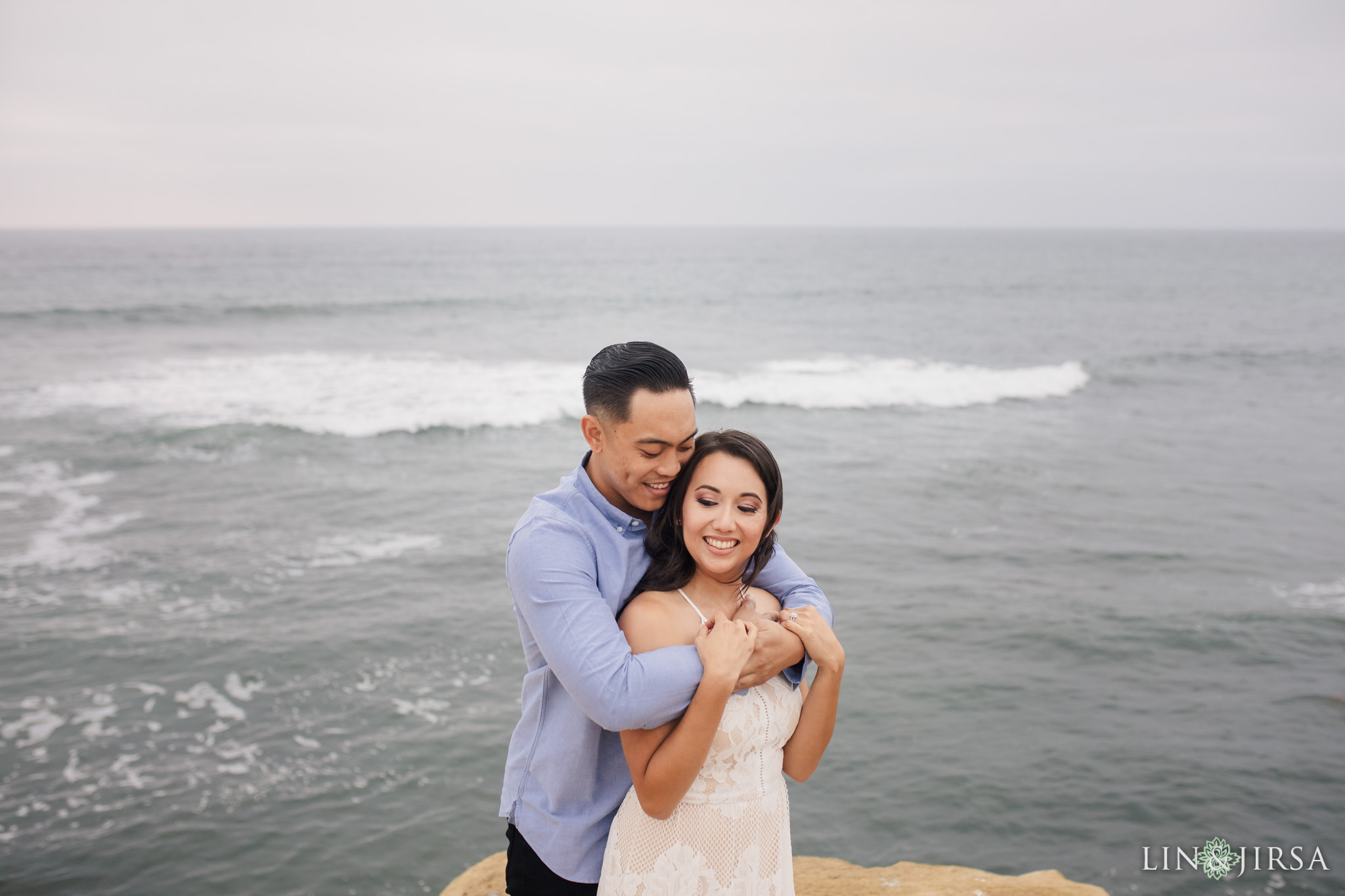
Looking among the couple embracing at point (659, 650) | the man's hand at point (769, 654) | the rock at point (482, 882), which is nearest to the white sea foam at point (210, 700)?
the rock at point (482, 882)

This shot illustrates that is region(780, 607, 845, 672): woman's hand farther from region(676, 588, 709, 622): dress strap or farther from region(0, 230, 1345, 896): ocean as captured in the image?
region(0, 230, 1345, 896): ocean

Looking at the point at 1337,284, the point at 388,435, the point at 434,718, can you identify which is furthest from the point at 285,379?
the point at 1337,284

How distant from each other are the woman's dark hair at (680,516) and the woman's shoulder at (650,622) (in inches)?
2.7

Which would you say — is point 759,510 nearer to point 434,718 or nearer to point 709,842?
point 709,842

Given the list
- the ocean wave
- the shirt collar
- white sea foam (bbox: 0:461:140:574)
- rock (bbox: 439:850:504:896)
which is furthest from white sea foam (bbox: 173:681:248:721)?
the ocean wave

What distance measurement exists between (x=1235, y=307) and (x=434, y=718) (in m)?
49.3

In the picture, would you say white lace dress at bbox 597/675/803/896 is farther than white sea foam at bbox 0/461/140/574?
No

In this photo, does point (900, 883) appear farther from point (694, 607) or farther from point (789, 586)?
point (694, 607)

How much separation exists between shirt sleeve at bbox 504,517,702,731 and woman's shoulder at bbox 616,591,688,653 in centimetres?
12

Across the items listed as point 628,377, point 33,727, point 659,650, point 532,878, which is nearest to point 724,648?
point 659,650

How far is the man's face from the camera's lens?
253 cm

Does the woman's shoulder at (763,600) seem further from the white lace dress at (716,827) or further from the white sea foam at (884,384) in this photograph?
the white sea foam at (884,384)

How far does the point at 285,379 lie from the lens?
23156 mm

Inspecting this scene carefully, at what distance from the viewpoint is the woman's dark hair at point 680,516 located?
253 cm
